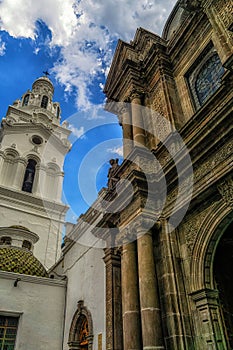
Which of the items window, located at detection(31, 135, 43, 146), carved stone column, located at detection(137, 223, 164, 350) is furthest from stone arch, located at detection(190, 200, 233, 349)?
window, located at detection(31, 135, 43, 146)

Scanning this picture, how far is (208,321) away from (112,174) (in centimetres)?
502

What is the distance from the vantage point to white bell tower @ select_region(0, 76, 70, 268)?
20969 mm

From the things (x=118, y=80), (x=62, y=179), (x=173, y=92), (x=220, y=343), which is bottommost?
(x=220, y=343)

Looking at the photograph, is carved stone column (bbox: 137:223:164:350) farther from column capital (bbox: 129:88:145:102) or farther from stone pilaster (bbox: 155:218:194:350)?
column capital (bbox: 129:88:145:102)

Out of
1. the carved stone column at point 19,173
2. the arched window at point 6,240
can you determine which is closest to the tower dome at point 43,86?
the carved stone column at point 19,173

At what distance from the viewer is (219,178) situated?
5.38 m

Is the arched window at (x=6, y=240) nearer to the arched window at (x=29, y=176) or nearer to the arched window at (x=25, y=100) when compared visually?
the arched window at (x=29, y=176)

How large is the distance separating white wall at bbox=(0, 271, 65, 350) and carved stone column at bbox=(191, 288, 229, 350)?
7784mm

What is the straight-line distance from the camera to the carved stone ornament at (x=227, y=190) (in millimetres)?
5238

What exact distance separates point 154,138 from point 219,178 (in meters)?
A: 3.33

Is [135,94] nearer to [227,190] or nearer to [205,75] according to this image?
[205,75]

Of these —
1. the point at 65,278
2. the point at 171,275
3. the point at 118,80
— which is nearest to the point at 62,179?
the point at 65,278

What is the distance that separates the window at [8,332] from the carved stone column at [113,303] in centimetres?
515

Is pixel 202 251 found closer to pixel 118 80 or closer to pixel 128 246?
pixel 128 246
